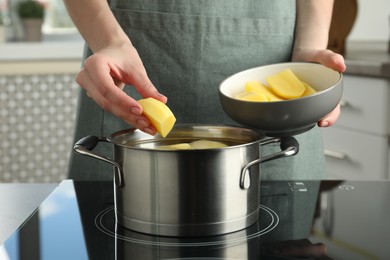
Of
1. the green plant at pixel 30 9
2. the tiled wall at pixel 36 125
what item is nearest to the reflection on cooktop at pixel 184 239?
the tiled wall at pixel 36 125

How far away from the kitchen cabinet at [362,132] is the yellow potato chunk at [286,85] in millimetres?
1070

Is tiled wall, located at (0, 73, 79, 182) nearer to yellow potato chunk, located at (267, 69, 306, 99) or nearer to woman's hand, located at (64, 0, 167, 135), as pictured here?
woman's hand, located at (64, 0, 167, 135)

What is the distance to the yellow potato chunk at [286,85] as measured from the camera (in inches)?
35.1

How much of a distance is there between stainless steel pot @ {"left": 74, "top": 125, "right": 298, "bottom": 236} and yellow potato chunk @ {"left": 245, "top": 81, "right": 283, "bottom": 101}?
0.45ft

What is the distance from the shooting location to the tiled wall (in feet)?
9.02

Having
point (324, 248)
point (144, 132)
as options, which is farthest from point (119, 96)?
point (324, 248)

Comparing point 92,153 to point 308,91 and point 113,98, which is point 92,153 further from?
point 308,91

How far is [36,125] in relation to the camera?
2.80m

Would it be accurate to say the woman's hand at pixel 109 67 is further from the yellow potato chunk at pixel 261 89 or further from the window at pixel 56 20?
the window at pixel 56 20

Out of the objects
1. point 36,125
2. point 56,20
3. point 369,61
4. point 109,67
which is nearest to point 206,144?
point 109,67

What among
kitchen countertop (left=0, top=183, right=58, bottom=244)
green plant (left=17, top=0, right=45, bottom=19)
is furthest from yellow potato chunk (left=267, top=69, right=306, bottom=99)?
green plant (left=17, top=0, right=45, bottom=19)

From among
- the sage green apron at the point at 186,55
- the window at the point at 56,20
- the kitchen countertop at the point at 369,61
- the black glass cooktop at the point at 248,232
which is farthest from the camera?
the window at the point at 56,20

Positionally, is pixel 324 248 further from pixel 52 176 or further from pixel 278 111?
pixel 52 176

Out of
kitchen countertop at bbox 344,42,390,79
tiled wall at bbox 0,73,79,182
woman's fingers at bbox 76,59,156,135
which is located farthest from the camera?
tiled wall at bbox 0,73,79,182
